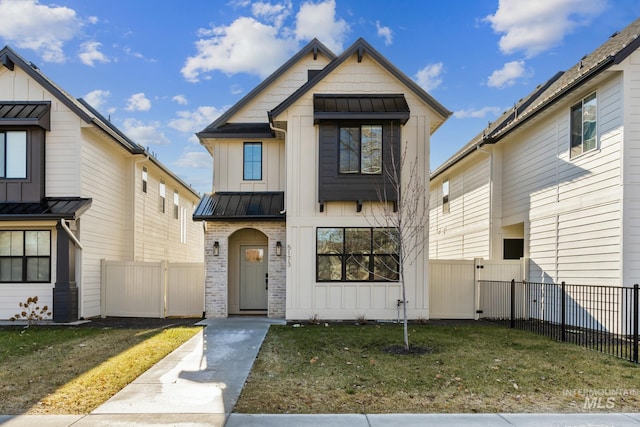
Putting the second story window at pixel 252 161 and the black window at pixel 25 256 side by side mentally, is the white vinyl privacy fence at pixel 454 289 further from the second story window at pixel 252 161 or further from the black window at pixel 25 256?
the black window at pixel 25 256

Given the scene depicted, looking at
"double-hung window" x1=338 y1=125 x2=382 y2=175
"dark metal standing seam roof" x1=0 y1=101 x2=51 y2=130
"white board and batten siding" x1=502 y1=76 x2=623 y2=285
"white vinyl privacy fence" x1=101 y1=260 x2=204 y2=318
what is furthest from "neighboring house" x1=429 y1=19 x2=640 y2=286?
"dark metal standing seam roof" x1=0 y1=101 x2=51 y2=130

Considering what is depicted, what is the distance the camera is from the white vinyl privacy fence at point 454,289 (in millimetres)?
13367

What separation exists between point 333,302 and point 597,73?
864 cm

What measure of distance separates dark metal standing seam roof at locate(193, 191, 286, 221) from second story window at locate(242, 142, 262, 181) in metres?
0.64

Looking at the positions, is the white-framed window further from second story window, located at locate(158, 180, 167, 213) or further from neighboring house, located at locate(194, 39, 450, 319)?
second story window, located at locate(158, 180, 167, 213)

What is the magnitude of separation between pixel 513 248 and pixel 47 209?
49.6 ft

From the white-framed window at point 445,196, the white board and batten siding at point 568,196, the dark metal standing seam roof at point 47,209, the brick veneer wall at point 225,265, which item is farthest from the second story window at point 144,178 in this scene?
the white board and batten siding at point 568,196

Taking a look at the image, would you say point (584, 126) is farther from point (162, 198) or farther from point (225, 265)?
point (162, 198)

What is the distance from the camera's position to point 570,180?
11.9m

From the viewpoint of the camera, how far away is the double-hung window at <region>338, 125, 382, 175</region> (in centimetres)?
1221

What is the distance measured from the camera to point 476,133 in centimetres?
2045

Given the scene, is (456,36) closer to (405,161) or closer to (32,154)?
(405,161)

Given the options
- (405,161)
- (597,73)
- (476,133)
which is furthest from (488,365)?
(476,133)

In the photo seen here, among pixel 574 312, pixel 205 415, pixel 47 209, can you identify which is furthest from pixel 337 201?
pixel 47 209
